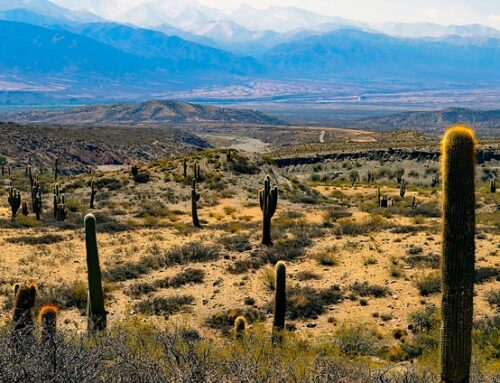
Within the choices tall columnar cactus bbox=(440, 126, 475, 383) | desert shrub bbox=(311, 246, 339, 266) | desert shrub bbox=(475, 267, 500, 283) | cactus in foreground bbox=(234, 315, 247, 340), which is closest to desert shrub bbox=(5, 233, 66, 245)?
desert shrub bbox=(311, 246, 339, 266)

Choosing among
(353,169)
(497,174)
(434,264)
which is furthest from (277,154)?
(434,264)

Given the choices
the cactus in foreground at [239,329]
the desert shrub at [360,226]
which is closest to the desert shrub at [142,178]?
the desert shrub at [360,226]

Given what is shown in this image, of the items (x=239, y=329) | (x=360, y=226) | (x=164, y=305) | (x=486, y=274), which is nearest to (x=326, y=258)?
(x=486, y=274)

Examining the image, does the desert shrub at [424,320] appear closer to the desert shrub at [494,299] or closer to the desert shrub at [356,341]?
the desert shrub at [356,341]

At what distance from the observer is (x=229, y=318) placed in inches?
568

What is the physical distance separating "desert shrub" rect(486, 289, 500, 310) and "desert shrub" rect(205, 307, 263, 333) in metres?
5.75

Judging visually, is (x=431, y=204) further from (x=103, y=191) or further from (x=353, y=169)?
(x=353, y=169)

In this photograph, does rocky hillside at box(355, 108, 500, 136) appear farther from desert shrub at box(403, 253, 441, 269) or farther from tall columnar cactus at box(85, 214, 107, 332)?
tall columnar cactus at box(85, 214, 107, 332)

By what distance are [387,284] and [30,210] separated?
23.0 m

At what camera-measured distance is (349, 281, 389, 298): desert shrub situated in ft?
52.5

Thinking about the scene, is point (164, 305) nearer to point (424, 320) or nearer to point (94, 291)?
point (94, 291)

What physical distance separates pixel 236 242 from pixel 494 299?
1048 centimetres

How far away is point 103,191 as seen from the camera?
3878cm

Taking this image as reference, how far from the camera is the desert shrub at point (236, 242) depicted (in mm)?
21734
